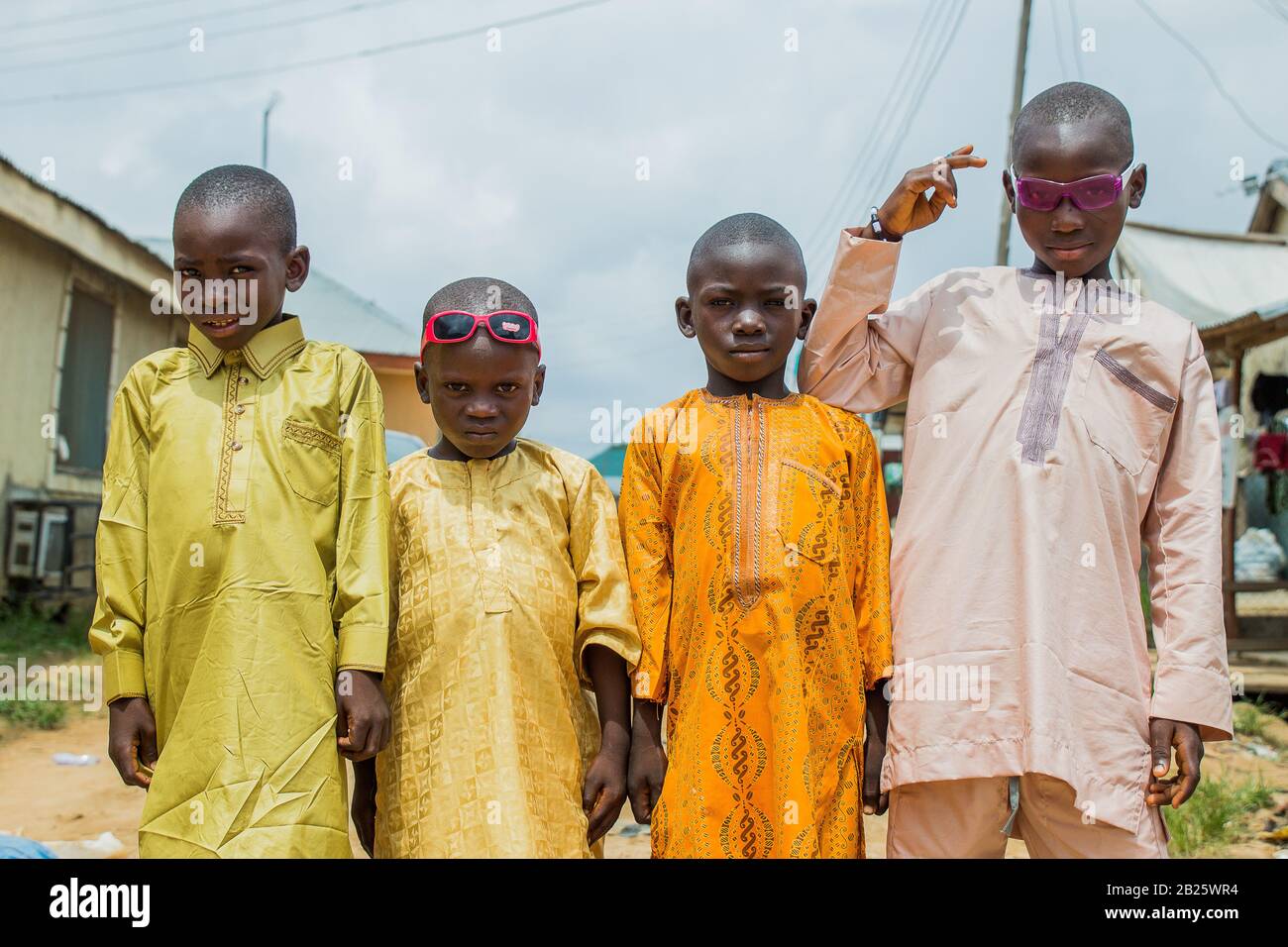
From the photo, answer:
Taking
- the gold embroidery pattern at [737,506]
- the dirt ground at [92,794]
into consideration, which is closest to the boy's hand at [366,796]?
the gold embroidery pattern at [737,506]

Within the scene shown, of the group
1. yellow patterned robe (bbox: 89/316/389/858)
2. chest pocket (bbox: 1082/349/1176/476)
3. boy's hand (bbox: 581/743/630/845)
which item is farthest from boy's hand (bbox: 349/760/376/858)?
chest pocket (bbox: 1082/349/1176/476)

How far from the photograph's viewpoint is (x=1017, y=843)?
550 cm

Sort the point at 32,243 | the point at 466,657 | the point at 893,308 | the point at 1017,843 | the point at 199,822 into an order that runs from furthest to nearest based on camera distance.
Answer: the point at 32,243
the point at 1017,843
the point at 893,308
the point at 466,657
the point at 199,822

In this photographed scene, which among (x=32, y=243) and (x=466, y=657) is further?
(x=32, y=243)

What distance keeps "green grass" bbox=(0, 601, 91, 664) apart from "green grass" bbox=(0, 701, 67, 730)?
2.42ft

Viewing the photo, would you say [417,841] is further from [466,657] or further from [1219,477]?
[1219,477]

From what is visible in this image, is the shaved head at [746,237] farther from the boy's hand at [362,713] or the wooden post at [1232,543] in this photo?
the wooden post at [1232,543]

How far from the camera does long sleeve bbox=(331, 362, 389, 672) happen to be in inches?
90.1

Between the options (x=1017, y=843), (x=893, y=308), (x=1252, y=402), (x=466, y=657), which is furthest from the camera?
(x=1252, y=402)

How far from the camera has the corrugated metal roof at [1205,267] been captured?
11016 millimetres

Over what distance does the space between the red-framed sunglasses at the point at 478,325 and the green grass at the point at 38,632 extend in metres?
6.31

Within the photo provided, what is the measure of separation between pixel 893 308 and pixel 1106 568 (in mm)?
808

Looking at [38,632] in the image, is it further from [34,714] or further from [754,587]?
[754,587]
